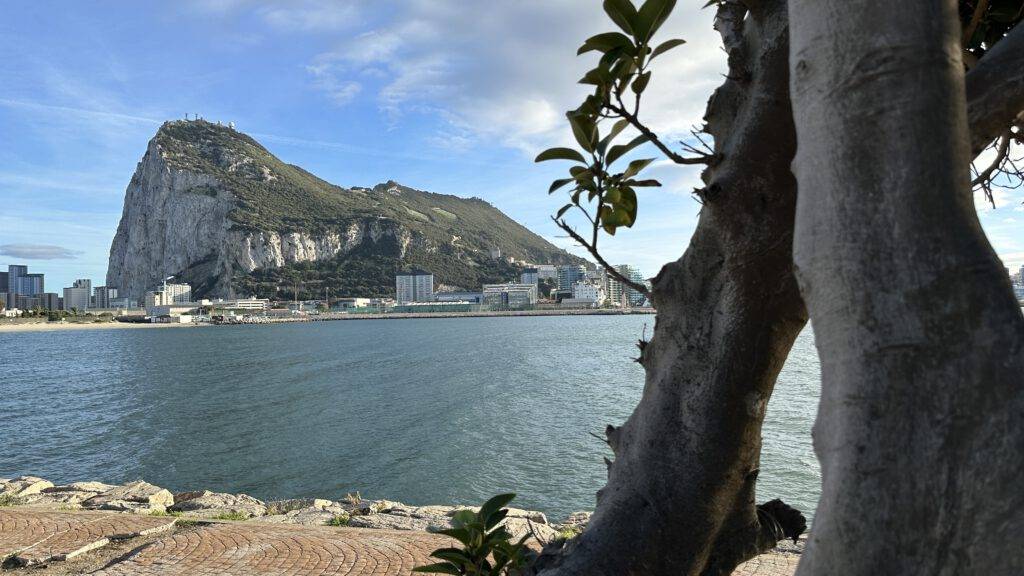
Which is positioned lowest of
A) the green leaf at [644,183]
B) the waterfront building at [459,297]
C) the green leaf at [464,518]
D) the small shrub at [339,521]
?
the small shrub at [339,521]

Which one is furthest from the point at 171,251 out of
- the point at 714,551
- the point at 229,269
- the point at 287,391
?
the point at 714,551

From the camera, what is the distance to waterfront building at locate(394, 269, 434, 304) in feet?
456

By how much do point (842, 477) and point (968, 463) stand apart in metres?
0.13

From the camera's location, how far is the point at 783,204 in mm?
1220

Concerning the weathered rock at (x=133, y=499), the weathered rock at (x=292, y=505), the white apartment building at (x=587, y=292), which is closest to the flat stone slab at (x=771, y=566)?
the weathered rock at (x=292, y=505)

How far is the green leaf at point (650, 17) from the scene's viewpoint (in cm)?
125

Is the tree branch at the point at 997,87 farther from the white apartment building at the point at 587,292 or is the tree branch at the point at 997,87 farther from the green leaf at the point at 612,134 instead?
the white apartment building at the point at 587,292

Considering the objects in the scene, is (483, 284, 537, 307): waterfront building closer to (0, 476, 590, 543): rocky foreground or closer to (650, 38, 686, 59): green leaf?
(0, 476, 590, 543): rocky foreground

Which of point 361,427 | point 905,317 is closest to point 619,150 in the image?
point 905,317

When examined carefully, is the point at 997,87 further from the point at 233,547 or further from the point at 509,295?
the point at 509,295

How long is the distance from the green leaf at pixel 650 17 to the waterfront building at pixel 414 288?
138147 millimetres

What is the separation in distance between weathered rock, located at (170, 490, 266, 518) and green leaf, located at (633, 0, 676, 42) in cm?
920

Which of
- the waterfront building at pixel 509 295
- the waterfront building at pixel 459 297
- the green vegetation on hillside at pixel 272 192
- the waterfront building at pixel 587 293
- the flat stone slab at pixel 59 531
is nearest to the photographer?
the flat stone slab at pixel 59 531

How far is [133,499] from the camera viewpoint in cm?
1010
